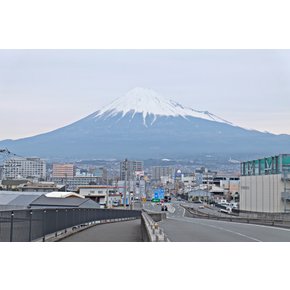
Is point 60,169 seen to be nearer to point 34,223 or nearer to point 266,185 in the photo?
point 266,185

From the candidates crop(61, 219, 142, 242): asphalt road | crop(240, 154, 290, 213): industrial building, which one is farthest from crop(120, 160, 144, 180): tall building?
crop(61, 219, 142, 242): asphalt road

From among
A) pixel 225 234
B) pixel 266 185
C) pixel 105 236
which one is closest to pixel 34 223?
pixel 105 236

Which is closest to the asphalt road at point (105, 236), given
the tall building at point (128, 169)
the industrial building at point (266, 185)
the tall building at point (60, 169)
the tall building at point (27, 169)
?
the industrial building at point (266, 185)

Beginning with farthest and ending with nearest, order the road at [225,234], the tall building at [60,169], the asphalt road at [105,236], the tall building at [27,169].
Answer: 1. the tall building at [60,169]
2. the tall building at [27,169]
3. the road at [225,234]
4. the asphalt road at [105,236]

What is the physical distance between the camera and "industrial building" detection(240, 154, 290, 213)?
184ft

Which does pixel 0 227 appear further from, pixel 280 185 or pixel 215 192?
pixel 215 192

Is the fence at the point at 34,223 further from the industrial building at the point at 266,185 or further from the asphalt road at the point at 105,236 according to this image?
the industrial building at the point at 266,185

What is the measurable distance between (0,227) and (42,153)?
187m

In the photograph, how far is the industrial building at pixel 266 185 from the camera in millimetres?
56156

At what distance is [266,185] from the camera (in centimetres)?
6044

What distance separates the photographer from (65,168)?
17962 cm

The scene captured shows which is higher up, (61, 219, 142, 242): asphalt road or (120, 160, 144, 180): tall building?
(120, 160, 144, 180): tall building

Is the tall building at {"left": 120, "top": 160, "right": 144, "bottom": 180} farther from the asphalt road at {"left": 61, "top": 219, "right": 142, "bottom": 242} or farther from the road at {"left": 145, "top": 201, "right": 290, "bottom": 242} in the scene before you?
the asphalt road at {"left": 61, "top": 219, "right": 142, "bottom": 242}
